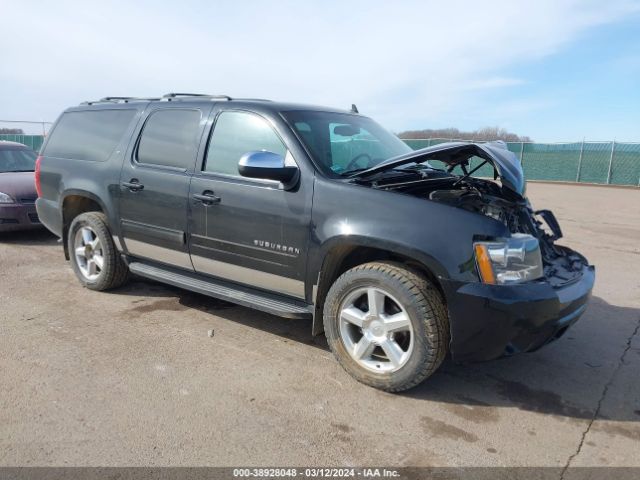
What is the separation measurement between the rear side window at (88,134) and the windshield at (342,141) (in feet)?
6.10

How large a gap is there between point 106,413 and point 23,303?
242 centimetres

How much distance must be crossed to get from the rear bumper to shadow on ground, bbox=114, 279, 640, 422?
4.53 metres

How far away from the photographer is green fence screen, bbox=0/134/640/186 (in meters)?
21.9

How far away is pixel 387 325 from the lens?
3.17 m

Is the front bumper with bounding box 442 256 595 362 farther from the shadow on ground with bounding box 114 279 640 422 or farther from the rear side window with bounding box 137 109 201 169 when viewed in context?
the rear side window with bounding box 137 109 201 169

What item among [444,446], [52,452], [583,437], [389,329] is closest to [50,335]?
[52,452]

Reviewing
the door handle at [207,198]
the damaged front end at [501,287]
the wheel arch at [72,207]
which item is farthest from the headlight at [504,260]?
the wheel arch at [72,207]

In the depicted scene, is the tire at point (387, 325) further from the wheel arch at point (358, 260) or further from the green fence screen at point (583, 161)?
the green fence screen at point (583, 161)

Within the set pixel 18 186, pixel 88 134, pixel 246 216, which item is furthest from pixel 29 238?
pixel 246 216

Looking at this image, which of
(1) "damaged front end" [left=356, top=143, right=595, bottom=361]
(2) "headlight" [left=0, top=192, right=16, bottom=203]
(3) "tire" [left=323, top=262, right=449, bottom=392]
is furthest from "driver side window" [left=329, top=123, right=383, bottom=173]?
(2) "headlight" [left=0, top=192, right=16, bottom=203]

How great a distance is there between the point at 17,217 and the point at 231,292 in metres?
4.98

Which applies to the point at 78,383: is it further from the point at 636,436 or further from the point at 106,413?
the point at 636,436

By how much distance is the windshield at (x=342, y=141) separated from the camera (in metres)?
3.68

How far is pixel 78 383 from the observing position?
127 inches
